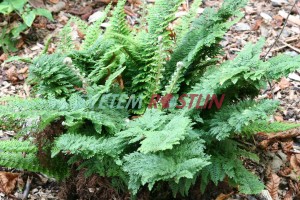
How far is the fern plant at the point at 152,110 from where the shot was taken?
94.8 inches

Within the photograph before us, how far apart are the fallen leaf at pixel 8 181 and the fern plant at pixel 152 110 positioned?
0.87ft

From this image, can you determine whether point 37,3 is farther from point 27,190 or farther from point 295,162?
point 295,162

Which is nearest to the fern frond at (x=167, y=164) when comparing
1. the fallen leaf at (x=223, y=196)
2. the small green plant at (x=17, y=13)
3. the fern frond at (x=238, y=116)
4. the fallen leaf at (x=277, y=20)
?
the fern frond at (x=238, y=116)

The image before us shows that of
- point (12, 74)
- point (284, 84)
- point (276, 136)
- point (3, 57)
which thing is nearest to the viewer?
point (276, 136)

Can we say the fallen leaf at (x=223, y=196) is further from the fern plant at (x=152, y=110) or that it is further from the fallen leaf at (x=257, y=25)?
the fallen leaf at (x=257, y=25)

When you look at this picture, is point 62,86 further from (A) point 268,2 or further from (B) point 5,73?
(A) point 268,2

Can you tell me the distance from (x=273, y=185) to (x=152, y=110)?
3.47 ft

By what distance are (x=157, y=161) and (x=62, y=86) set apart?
972 mm

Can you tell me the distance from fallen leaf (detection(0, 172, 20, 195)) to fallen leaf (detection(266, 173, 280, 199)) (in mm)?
1793

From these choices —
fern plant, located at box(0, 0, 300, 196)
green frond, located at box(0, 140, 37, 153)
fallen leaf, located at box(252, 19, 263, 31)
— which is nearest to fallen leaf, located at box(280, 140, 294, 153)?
fern plant, located at box(0, 0, 300, 196)

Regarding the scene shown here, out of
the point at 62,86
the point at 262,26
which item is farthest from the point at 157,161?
the point at 262,26

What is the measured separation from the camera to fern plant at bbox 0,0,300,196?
241 centimetres

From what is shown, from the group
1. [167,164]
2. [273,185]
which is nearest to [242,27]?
[273,185]

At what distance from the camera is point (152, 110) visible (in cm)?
267
